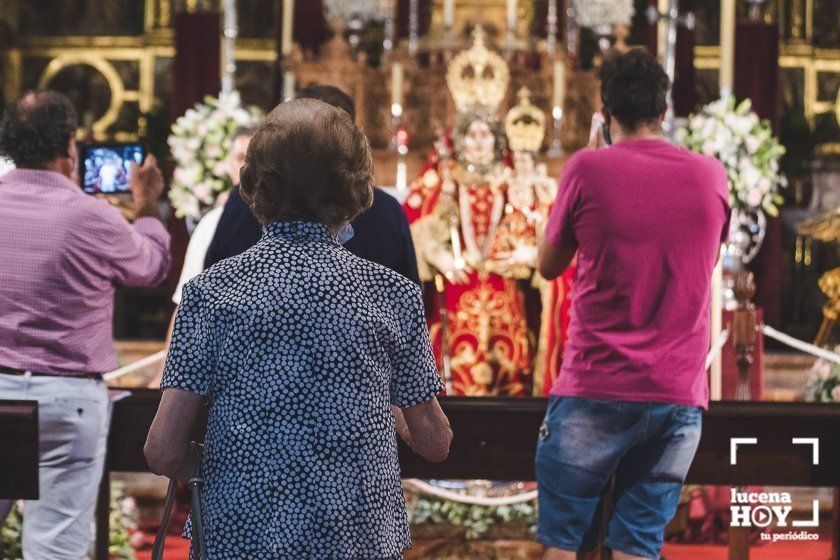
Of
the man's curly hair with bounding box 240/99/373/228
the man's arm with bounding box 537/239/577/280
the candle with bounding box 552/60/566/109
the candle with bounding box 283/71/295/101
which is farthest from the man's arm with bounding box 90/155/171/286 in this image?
the candle with bounding box 552/60/566/109

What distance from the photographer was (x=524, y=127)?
7102mm

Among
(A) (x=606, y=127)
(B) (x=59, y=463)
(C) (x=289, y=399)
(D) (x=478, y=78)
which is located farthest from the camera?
(D) (x=478, y=78)

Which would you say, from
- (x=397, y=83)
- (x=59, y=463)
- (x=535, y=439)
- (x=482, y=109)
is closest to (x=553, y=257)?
(x=535, y=439)

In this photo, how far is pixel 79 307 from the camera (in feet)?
11.1

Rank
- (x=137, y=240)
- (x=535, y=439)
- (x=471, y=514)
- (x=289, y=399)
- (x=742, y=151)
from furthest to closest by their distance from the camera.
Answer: (x=742, y=151)
(x=471, y=514)
(x=535, y=439)
(x=137, y=240)
(x=289, y=399)

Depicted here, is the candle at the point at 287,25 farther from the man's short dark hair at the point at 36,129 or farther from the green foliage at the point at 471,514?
the man's short dark hair at the point at 36,129

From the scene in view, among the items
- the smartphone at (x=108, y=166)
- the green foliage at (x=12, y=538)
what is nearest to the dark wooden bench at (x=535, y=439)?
the smartphone at (x=108, y=166)

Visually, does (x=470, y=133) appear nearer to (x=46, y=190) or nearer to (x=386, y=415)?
(x=46, y=190)

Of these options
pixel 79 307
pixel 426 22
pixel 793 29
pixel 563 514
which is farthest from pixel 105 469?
pixel 793 29

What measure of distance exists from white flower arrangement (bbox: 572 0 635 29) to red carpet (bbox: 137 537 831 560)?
437cm

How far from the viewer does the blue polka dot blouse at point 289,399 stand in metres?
1.98

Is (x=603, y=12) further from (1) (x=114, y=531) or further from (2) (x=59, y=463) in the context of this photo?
(2) (x=59, y=463)

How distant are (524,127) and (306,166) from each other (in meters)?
5.16

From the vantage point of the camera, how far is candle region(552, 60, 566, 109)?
303 inches
